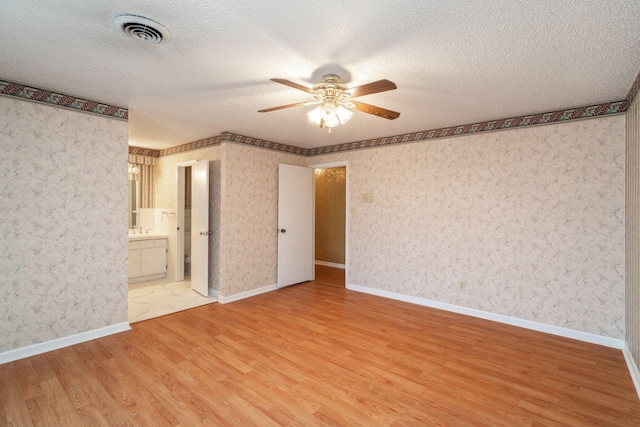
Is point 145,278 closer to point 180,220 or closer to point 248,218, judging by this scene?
point 180,220

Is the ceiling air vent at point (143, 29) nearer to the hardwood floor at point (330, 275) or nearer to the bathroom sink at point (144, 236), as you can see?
the bathroom sink at point (144, 236)

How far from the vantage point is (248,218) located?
4.57m

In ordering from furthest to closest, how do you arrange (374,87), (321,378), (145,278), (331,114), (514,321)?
1. (145,278)
2. (514,321)
3. (321,378)
4. (331,114)
5. (374,87)

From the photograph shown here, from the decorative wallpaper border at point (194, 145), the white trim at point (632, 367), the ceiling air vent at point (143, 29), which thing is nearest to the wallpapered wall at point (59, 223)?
the decorative wallpaper border at point (194, 145)

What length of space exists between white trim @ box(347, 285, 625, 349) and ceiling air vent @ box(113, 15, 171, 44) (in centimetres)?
412

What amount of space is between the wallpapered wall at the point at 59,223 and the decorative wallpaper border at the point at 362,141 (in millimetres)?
90

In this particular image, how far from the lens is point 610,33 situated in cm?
181

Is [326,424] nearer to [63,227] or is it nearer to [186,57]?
[186,57]

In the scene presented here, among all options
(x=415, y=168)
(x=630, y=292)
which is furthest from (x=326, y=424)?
(x=415, y=168)

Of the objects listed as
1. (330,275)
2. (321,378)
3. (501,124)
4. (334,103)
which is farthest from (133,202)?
(501,124)

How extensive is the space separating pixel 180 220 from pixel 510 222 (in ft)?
16.4

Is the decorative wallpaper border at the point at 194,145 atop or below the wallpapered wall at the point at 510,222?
atop

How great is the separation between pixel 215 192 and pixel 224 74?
7.79 ft

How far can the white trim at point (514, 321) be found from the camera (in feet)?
9.93
